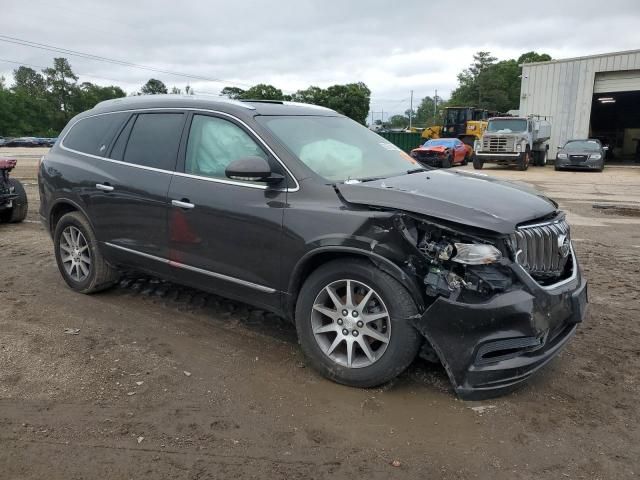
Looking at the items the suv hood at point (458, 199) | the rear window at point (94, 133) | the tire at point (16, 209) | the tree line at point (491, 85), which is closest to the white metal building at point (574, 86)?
the suv hood at point (458, 199)

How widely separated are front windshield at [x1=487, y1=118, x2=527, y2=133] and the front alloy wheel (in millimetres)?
23066

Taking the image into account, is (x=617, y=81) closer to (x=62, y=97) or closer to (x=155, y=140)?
(x=155, y=140)

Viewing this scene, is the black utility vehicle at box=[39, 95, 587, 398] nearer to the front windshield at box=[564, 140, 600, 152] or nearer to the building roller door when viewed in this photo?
the front windshield at box=[564, 140, 600, 152]

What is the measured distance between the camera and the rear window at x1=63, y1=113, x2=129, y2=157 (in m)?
4.86

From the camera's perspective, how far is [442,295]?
9.93 feet

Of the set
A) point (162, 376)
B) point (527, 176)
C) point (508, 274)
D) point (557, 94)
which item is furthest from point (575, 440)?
point (557, 94)

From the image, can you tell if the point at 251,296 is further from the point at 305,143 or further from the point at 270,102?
the point at 270,102

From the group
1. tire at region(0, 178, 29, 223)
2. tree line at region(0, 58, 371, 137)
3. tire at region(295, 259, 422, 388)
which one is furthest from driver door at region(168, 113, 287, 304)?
tree line at region(0, 58, 371, 137)

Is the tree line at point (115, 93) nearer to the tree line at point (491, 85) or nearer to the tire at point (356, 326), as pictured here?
the tree line at point (491, 85)

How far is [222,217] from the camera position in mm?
3842

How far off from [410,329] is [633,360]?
190 cm

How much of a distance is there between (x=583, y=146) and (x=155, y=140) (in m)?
24.2

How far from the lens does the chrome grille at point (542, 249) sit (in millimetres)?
3094

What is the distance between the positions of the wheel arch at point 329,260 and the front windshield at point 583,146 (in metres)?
24.0
